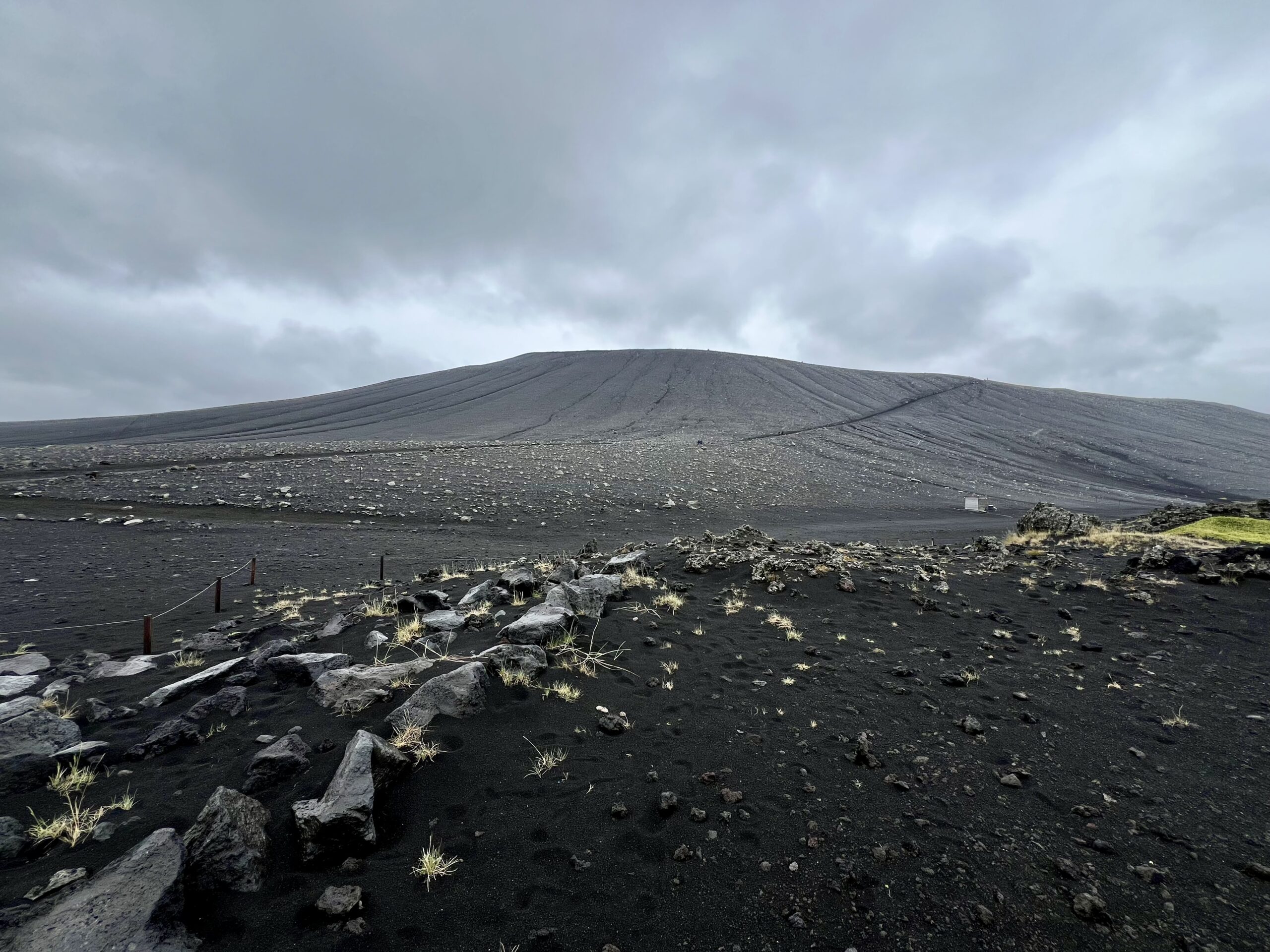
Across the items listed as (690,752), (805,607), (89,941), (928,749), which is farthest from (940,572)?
(89,941)

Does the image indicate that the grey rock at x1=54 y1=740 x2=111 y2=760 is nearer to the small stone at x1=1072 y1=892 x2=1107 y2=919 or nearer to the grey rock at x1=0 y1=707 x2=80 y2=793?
the grey rock at x1=0 y1=707 x2=80 y2=793

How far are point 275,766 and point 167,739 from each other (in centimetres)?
134

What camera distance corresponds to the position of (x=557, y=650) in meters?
6.05

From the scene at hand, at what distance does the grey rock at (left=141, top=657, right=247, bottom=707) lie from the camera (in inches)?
206

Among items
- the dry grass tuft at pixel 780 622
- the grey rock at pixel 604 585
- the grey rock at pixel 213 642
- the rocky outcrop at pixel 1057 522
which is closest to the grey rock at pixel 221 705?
the grey rock at pixel 213 642

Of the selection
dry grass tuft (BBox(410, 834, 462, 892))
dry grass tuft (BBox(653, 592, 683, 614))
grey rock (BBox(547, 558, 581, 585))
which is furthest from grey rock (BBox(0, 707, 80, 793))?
dry grass tuft (BBox(653, 592, 683, 614))

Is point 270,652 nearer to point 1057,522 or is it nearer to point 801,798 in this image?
point 801,798

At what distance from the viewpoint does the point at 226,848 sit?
2.96m

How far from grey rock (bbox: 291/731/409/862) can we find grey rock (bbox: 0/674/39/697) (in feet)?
17.7

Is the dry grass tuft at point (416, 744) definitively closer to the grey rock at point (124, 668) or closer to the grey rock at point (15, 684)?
the grey rock at point (124, 668)

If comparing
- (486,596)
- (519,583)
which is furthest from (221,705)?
(519,583)

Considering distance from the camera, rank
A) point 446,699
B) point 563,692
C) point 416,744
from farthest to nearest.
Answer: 1. point 563,692
2. point 446,699
3. point 416,744

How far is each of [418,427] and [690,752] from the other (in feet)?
185

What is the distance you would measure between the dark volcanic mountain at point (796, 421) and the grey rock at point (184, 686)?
1510 inches
